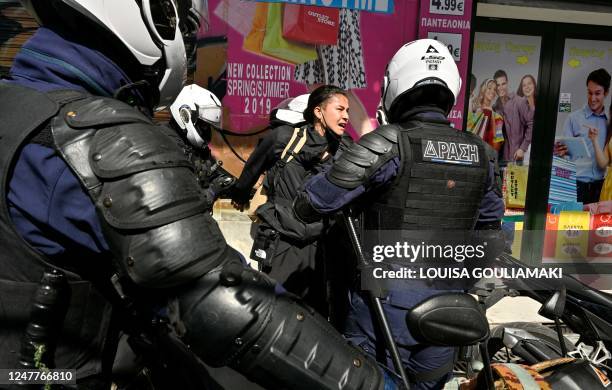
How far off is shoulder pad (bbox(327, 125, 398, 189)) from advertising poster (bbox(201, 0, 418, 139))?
163 inches

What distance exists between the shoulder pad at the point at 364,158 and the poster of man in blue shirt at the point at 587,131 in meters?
5.88

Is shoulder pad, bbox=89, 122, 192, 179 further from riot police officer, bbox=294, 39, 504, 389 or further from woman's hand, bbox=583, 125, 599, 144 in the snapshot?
woman's hand, bbox=583, 125, 599, 144

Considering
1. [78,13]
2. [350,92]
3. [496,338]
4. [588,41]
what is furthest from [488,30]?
[78,13]

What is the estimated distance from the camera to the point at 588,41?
7.51 m

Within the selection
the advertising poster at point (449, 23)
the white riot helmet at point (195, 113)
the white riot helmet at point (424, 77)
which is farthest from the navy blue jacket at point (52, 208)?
the advertising poster at point (449, 23)

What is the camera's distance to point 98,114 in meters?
1.16

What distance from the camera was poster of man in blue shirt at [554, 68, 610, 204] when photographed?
7598 millimetres

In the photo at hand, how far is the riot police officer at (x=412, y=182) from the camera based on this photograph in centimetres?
251

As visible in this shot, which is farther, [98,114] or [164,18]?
[164,18]

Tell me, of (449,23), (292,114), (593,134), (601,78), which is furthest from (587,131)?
(292,114)

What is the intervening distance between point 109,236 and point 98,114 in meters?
0.25

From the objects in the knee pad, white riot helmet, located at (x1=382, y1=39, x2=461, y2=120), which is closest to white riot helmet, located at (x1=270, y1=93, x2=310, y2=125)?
white riot helmet, located at (x1=382, y1=39, x2=461, y2=120)

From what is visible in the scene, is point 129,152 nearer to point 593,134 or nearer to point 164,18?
point 164,18

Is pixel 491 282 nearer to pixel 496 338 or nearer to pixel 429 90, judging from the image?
pixel 496 338
